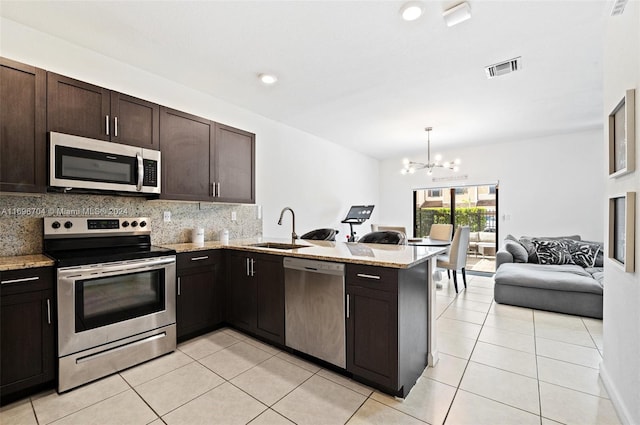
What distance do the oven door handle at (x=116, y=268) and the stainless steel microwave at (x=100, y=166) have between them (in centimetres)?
66

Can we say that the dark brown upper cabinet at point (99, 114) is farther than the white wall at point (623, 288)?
Yes

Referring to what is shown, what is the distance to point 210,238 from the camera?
352 cm

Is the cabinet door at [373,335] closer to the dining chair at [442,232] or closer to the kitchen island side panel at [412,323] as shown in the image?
the kitchen island side panel at [412,323]

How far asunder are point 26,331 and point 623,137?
3.93 metres

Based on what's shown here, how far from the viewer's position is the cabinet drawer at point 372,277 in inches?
70.4

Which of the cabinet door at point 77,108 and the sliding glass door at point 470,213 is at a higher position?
the cabinet door at point 77,108

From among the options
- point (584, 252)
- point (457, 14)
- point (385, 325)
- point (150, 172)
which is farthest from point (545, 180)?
point (150, 172)

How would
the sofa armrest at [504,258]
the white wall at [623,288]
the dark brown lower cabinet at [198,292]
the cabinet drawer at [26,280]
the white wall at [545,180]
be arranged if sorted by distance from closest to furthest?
the white wall at [623,288] → the cabinet drawer at [26,280] → the dark brown lower cabinet at [198,292] → the sofa armrest at [504,258] → the white wall at [545,180]

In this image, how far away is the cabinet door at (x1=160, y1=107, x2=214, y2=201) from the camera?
2822 millimetres

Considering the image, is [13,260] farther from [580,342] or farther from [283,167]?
[580,342]

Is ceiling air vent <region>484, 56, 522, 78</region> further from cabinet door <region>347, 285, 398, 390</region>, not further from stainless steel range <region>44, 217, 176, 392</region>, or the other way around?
stainless steel range <region>44, 217, 176, 392</region>

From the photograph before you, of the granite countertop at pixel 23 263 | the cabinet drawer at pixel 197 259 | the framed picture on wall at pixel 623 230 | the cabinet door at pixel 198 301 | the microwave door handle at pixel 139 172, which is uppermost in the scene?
the microwave door handle at pixel 139 172

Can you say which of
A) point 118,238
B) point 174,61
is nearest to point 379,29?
point 174,61

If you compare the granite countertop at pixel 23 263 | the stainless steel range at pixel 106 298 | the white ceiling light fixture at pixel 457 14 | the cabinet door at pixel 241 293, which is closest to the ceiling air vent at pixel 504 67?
the white ceiling light fixture at pixel 457 14
